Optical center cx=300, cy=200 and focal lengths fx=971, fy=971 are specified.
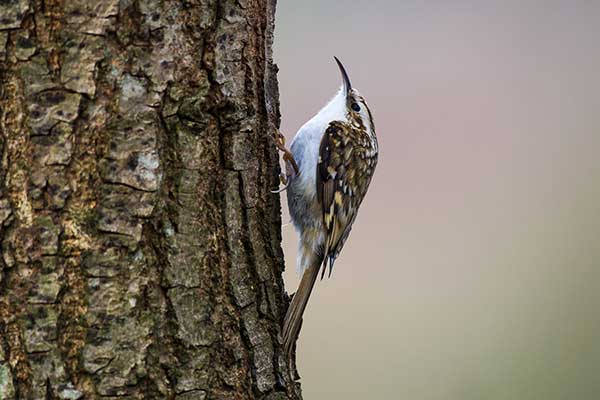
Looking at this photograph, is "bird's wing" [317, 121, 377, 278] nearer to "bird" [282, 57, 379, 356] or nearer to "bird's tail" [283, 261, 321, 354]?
"bird" [282, 57, 379, 356]

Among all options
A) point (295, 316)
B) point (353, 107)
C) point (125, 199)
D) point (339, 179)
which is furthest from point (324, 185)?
point (125, 199)

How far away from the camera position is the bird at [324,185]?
9.40ft

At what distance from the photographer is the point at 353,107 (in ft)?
10.6

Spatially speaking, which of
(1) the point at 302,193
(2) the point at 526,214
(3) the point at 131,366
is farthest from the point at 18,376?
(2) the point at 526,214

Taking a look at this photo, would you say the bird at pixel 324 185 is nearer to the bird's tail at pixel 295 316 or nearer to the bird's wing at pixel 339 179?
the bird's wing at pixel 339 179

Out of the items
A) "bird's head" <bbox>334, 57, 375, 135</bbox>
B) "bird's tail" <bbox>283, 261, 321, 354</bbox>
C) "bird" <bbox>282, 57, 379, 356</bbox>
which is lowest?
"bird's tail" <bbox>283, 261, 321, 354</bbox>

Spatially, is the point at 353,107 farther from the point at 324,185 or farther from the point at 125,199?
the point at 125,199

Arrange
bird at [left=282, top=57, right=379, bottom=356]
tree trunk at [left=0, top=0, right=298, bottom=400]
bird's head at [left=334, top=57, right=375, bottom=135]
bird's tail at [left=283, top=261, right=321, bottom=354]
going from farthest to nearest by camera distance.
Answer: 1. bird's head at [left=334, top=57, right=375, bottom=135]
2. bird at [left=282, top=57, right=379, bottom=356]
3. bird's tail at [left=283, top=261, right=321, bottom=354]
4. tree trunk at [left=0, top=0, right=298, bottom=400]

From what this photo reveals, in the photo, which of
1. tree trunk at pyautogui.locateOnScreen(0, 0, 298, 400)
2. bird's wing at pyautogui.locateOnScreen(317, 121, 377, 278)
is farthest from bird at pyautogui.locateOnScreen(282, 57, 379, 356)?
tree trunk at pyautogui.locateOnScreen(0, 0, 298, 400)

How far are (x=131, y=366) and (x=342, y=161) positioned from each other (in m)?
1.47

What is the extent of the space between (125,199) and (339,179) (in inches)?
56.1

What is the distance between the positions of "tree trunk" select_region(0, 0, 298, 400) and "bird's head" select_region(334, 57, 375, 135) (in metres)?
1.41

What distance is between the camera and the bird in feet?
9.40

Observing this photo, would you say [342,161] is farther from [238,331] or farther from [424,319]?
[424,319]
